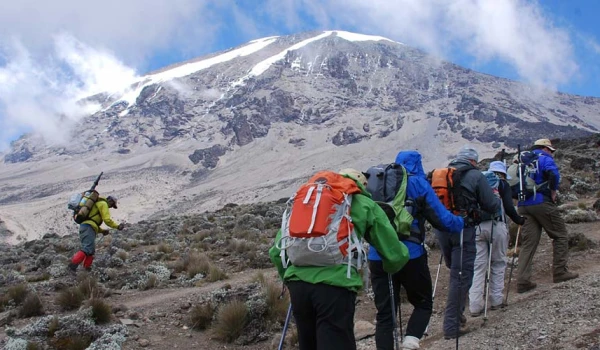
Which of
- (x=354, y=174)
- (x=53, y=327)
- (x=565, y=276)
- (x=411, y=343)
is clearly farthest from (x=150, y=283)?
(x=354, y=174)

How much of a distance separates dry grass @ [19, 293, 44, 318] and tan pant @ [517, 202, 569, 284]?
6.66 m

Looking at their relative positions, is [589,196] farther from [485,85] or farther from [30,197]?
[485,85]

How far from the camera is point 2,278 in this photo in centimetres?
1040

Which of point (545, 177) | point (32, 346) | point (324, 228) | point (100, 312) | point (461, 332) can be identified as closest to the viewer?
point (324, 228)

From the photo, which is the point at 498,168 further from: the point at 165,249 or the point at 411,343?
the point at 165,249

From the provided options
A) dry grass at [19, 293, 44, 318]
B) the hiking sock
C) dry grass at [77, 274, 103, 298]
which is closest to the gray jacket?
dry grass at [77, 274, 103, 298]

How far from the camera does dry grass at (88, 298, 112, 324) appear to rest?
23.3ft

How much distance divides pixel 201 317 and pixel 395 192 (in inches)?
154

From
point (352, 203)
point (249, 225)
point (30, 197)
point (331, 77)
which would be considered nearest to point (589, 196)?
point (249, 225)

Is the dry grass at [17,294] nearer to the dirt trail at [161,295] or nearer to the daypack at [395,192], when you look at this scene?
the dirt trail at [161,295]

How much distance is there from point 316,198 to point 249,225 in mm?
14033

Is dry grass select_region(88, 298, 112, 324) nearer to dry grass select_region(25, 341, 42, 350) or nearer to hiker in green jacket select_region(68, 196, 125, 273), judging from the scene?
dry grass select_region(25, 341, 42, 350)

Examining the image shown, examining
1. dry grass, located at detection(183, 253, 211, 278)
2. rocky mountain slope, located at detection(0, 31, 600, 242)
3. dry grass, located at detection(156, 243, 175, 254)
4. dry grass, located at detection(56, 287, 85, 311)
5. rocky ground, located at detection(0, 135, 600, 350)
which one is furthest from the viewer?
rocky mountain slope, located at detection(0, 31, 600, 242)

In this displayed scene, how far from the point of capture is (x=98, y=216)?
10172 millimetres
